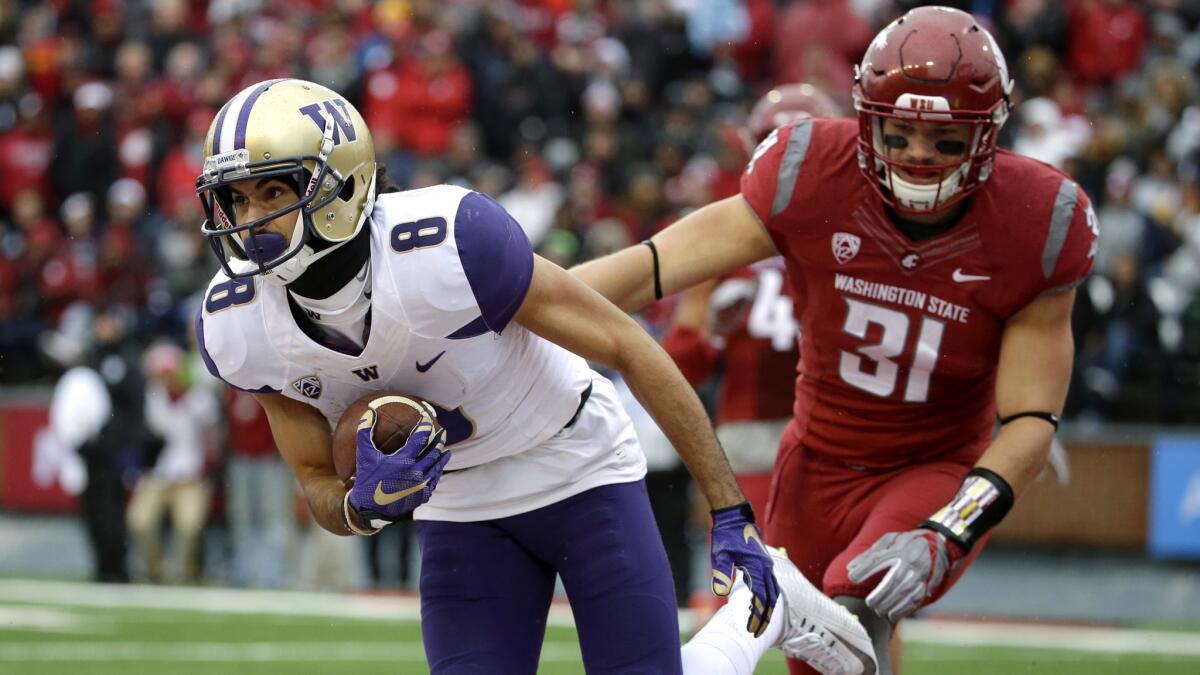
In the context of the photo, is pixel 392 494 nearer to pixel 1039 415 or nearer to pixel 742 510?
pixel 742 510

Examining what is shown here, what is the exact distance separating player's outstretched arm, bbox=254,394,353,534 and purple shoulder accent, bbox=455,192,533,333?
1.80ft

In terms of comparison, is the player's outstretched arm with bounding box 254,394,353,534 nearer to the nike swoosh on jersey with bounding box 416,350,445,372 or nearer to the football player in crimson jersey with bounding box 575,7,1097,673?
the nike swoosh on jersey with bounding box 416,350,445,372

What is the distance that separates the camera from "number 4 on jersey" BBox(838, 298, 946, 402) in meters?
4.23

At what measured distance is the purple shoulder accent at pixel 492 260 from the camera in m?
3.65

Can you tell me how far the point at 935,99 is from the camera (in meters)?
4.08

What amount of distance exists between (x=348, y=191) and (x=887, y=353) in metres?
1.42

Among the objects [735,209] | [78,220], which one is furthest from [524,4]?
[735,209]

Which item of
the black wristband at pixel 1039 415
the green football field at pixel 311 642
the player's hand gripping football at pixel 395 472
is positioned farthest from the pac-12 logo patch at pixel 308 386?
the green football field at pixel 311 642

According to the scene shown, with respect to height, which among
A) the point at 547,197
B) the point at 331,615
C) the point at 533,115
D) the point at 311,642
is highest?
the point at 533,115

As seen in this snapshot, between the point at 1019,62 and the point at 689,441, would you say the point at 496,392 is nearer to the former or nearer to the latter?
the point at 689,441

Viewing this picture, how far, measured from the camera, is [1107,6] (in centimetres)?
1218

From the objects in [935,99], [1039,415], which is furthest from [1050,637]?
[935,99]

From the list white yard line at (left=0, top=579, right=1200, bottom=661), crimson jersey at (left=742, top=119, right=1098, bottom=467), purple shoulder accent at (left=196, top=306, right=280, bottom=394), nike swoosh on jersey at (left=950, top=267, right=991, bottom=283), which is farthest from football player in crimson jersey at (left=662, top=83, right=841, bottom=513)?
purple shoulder accent at (left=196, top=306, right=280, bottom=394)

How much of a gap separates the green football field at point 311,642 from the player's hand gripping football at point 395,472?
3.92 m
